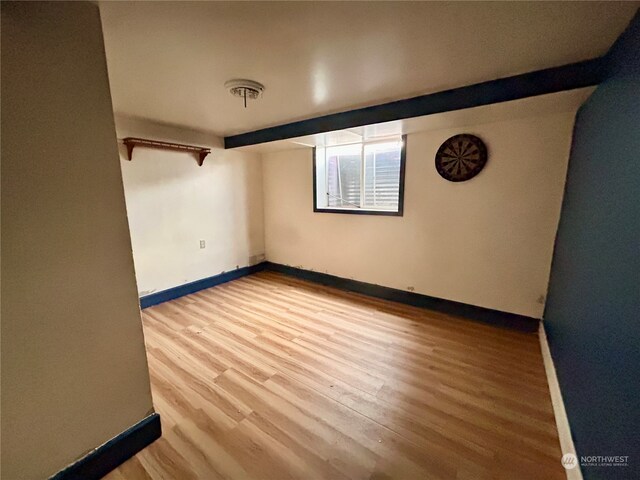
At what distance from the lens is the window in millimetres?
3086

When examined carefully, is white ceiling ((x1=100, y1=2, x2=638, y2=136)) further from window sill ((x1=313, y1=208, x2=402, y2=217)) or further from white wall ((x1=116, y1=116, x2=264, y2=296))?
window sill ((x1=313, y1=208, x2=402, y2=217))

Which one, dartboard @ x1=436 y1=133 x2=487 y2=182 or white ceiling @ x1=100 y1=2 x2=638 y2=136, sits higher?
white ceiling @ x1=100 y1=2 x2=638 y2=136

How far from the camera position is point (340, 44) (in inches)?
55.0

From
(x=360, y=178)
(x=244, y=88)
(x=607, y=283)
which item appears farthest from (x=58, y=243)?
(x=360, y=178)

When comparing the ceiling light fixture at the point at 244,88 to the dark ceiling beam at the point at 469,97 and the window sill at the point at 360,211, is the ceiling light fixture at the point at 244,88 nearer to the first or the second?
the dark ceiling beam at the point at 469,97

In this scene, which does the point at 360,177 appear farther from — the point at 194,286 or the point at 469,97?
the point at 194,286

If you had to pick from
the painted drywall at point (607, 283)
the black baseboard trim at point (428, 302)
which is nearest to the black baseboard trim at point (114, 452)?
the painted drywall at point (607, 283)

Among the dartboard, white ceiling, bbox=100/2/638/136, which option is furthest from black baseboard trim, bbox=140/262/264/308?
the dartboard

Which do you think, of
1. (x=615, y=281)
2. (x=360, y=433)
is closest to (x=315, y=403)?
(x=360, y=433)

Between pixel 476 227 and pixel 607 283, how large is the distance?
1.57 meters

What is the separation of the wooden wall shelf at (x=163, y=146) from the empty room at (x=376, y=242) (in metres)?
0.03

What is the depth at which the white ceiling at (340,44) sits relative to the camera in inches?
44.9

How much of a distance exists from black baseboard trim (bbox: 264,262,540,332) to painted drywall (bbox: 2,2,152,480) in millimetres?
2662

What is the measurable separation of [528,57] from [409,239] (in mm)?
1820
